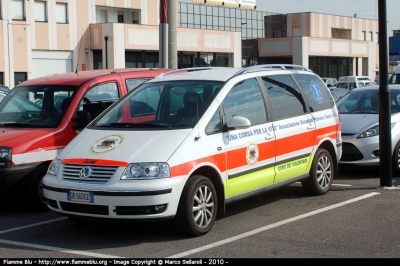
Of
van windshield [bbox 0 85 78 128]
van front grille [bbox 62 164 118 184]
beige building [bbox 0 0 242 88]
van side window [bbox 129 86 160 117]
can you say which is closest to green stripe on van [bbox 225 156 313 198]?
van side window [bbox 129 86 160 117]

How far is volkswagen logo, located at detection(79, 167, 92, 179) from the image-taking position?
675 cm

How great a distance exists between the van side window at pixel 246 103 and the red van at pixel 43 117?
89.3 inches

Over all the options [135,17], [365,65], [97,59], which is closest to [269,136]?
[97,59]

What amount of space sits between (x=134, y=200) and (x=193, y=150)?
0.87 meters

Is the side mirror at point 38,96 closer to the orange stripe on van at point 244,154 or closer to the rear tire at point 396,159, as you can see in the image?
the orange stripe on van at point 244,154

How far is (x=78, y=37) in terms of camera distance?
4412 cm

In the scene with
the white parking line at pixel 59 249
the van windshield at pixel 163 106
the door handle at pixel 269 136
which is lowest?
the white parking line at pixel 59 249

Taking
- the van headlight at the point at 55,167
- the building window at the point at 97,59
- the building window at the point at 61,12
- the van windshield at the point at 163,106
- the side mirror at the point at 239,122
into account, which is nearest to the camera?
the van headlight at the point at 55,167

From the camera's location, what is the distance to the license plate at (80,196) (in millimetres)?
6613

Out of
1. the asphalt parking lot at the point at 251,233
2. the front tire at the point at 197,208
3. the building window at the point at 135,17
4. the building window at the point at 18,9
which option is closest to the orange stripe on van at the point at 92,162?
the front tire at the point at 197,208

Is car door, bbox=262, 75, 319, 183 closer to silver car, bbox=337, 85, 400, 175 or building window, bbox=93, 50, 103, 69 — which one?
silver car, bbox=337, 85, 400, 175

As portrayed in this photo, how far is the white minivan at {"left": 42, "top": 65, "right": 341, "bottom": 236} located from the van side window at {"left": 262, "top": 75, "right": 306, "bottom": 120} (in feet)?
0.05

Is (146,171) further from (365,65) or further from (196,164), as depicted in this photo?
(365,65)

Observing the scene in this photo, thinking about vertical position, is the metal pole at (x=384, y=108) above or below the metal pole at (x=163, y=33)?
below
